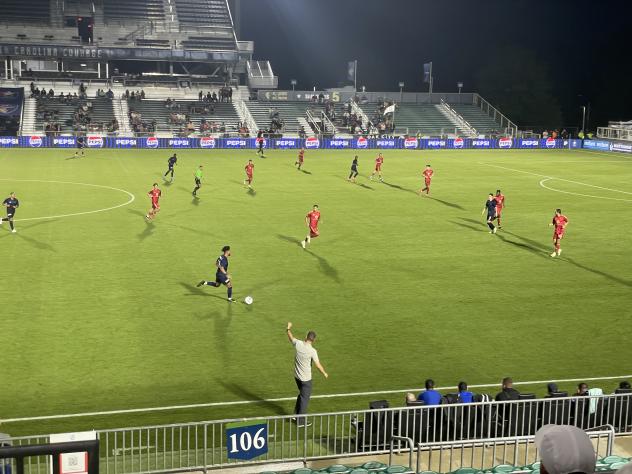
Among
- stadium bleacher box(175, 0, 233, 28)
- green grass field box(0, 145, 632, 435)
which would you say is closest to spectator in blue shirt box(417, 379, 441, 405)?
green grass field box(0, 145, 632, 435)

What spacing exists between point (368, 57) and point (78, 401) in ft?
325

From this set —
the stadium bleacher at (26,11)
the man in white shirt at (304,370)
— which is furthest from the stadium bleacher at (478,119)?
the man in white shirt at (304,370)

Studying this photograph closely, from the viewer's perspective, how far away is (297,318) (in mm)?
21094

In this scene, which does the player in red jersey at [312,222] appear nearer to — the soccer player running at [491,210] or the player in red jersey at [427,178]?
the soccer player running at [491,210]

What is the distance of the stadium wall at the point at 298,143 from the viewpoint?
71.4 m

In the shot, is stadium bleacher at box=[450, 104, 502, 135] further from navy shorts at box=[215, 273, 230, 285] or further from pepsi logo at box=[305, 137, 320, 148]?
navy shorts at box=[215, 273, 230, 285]

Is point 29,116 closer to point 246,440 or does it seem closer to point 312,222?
point 312,222

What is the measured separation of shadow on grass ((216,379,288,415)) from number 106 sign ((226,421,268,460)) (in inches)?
136

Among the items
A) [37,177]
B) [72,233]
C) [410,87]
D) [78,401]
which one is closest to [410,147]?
[410,87]

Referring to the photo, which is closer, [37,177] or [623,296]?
[623,296]

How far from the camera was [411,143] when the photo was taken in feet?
262

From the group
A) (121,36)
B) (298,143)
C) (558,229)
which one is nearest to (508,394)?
(558,229)

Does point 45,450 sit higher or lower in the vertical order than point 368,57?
lower

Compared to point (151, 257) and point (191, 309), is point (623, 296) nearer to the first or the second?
point (191, 309)
